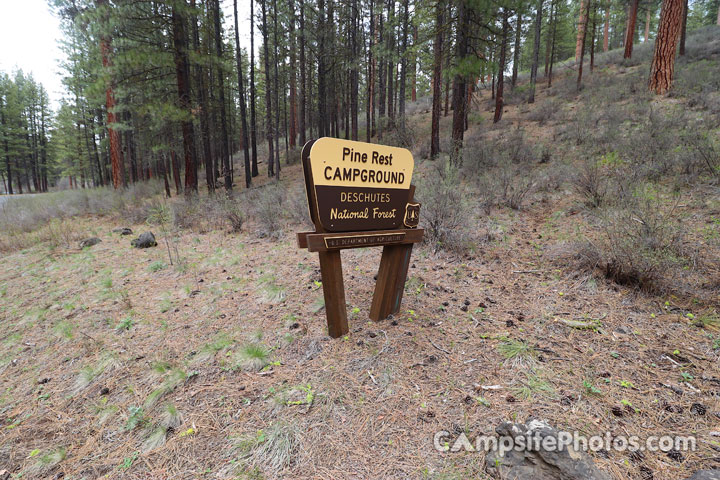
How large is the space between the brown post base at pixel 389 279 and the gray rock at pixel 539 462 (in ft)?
5.26

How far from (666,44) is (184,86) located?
637 inches

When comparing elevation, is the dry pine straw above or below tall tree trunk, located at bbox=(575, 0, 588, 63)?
below

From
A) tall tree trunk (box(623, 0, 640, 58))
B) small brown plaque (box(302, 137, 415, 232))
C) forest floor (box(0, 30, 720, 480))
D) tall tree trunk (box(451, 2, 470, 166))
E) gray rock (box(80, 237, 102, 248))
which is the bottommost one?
forest floor (box(0, 30, 720, 480))

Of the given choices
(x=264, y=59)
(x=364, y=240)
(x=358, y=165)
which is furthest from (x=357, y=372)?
(x=264, y=59)

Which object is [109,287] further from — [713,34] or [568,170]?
[713,34]

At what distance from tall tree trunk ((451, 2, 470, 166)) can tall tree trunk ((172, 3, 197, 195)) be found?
837 centimetres

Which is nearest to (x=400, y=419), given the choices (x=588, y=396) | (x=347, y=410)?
(x=347, y=410)

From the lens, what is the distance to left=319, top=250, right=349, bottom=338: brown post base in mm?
2691

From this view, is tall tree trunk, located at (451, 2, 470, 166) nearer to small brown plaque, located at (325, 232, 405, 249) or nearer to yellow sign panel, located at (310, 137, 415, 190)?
yellow sign panel, located at (310, 137, 415, 190)

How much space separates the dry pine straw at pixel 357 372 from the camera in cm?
187

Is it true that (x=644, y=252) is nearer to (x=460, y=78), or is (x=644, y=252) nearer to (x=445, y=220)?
(x=445, y=220)

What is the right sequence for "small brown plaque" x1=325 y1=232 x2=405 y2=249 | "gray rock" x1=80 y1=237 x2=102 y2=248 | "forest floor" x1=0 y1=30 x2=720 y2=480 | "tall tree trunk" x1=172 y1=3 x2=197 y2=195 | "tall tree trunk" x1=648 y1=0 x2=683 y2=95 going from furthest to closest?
1. "tall tree trunk" x1=172 y1=3 x2=197 y2=195
2. "tall tree trunk" x1=648 y1=0 x2=683 y2=95
3. "gray rock" x1=80 y1=237 x2=102 y2=248
4. "small brown plaque" x1=325 y1=232 x2=405 y2=249
5. "forest floor" x1=0 y1=30 x2=720 y2=480

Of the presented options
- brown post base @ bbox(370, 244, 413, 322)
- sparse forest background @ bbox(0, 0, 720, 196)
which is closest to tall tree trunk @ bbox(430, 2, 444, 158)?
sparse forest background @ bbox(0, 0, 720, 196)

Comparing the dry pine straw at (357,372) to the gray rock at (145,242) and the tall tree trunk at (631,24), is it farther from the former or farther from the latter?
the tall tree trunk at (631,24)
